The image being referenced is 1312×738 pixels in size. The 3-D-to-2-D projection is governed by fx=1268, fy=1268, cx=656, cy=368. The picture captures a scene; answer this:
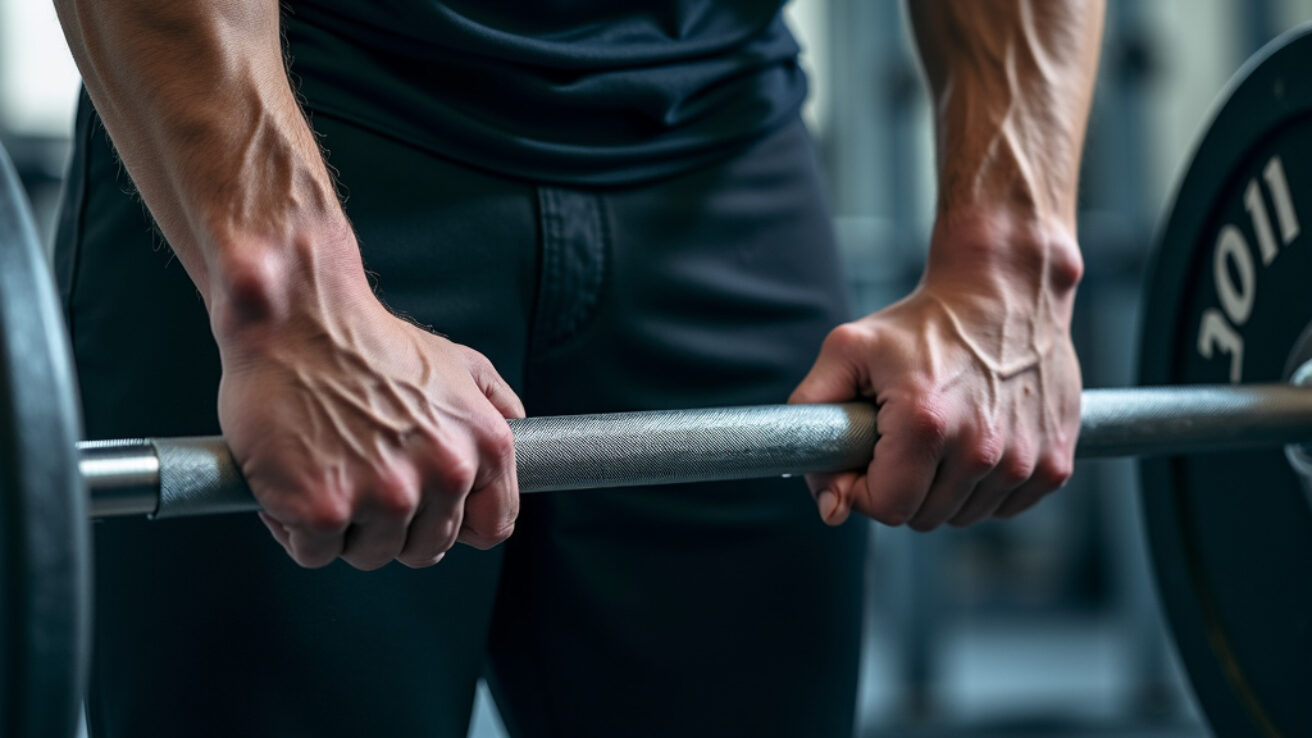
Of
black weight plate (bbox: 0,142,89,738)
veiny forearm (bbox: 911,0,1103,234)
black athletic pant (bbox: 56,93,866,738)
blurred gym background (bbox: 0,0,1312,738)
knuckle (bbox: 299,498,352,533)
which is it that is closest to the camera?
black weight plate (bbox: 0,142,89,738)

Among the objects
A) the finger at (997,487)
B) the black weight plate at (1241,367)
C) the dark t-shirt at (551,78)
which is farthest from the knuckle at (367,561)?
the black weight plate at (1241,367)

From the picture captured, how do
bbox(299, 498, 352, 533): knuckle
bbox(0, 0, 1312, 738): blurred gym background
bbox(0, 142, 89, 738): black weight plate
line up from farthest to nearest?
bbox(0, 0, 1312, 738): blurred gym background
bbox(299, 498, 352, 533): knuckle
bbox(0, 142, 89, 738): black weight plate

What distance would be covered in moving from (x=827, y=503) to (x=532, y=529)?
18cm

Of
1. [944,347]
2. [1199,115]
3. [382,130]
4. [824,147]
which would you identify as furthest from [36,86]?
[1199,115]

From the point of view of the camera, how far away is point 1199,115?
11.3ft

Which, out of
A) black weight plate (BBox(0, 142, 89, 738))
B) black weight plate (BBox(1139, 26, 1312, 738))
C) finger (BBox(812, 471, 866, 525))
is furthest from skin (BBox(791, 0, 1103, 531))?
black weight plate (BBox(0, 142, 89, 738))

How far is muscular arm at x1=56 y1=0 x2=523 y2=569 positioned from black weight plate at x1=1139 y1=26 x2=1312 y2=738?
579mm

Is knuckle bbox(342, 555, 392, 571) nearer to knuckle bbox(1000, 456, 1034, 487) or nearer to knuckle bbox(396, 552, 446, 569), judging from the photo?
knuckle bbox(396, 552, 446, 569)

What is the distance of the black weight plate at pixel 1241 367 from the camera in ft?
2.81

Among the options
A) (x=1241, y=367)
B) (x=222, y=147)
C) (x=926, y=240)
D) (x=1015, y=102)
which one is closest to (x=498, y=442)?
(x=222, y=147)

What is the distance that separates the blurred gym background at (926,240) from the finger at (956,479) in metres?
1.82

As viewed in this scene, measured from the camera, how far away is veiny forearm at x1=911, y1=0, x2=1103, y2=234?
79cm

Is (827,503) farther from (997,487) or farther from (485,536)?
(485,536)

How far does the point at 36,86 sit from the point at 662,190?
2.36 meters
